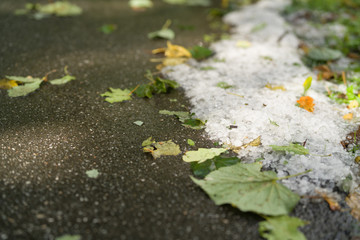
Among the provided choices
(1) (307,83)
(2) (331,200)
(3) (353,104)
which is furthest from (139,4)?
(2) (331,200)

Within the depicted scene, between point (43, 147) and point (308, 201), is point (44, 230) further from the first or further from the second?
point (308, 201)

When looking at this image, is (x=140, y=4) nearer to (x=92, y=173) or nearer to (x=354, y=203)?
(x=92, y=173)

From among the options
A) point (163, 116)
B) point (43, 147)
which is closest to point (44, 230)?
point (43, 147)

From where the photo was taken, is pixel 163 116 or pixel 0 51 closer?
pixel 163 116

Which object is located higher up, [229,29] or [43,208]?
[229,29]

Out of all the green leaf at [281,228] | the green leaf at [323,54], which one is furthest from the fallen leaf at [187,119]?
the green leaf at [323,54]

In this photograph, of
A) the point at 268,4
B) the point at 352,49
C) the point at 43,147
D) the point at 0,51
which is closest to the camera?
the point at 43,147

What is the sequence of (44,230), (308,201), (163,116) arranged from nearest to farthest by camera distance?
(44,230)
(308,201)
(163,116)
